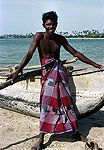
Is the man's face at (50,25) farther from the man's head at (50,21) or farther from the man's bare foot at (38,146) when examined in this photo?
the man's bare foot at (38,146)

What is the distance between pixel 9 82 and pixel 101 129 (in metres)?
1.90

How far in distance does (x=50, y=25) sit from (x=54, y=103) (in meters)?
1.12

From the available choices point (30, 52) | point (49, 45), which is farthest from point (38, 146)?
point (49, 45)

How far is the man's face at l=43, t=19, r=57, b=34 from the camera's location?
3109mm

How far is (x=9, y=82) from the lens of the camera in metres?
3.05

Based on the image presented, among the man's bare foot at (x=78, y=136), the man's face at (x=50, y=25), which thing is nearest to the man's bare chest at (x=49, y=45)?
the man's face at (x=50, y=25)

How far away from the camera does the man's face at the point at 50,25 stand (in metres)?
3.11

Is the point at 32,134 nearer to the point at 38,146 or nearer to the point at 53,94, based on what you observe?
the point at 38,146

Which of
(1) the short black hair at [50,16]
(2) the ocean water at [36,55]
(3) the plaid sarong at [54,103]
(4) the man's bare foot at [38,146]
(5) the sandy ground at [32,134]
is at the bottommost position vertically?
(2) the ocean water at [36,55]

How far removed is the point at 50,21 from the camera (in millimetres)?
3105

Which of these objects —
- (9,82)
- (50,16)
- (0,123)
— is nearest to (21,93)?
(0,123)

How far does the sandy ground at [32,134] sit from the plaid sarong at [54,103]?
0.32 meters

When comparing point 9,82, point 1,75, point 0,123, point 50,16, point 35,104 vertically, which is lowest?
point 0,123

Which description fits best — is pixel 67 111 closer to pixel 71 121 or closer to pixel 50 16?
pixel 71 121
